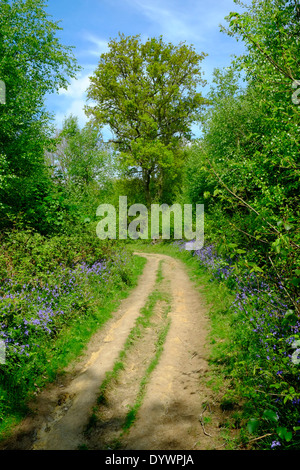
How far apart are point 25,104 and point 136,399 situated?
1374 cm

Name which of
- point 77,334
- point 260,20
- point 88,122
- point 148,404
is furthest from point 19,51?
point 88,122

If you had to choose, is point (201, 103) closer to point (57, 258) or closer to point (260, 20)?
point (260, 20)

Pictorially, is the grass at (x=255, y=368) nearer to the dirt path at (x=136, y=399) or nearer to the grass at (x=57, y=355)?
the dirt path at (x=136, y=399)

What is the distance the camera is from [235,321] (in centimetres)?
894

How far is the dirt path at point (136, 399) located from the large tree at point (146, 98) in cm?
2729

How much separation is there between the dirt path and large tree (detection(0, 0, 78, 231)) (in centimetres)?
821

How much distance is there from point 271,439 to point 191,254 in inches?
696

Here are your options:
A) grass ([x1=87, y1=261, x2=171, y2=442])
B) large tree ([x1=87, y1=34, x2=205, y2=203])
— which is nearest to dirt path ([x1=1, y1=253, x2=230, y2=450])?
grass ([x1=87, y1=261, x2=171, y2=442])

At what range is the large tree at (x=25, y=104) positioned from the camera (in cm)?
1363

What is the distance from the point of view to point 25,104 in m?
13.9

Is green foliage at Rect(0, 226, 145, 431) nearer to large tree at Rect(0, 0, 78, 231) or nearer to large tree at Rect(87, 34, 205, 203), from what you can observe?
large tree at Rect(0, 0, 78, 231)

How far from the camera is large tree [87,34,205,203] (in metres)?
34.6

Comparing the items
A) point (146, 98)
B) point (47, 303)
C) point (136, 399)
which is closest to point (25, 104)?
point (47, 303)

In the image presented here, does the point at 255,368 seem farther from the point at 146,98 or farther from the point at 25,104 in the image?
the point at 146,98
